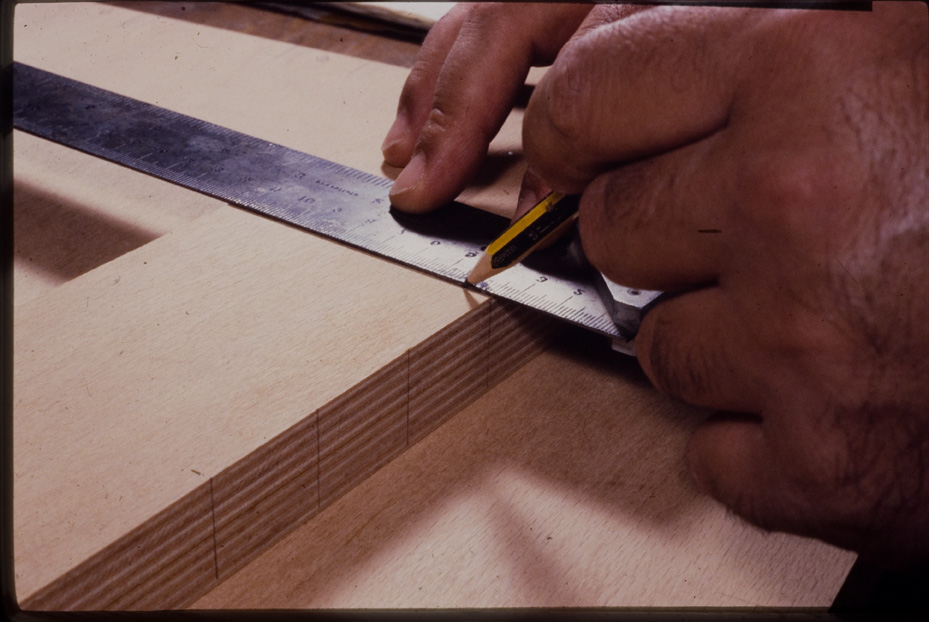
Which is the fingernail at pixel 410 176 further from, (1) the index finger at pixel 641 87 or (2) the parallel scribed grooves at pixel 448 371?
(1) the index finger at pixel 641 87

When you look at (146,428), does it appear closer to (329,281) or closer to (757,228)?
(329,281)

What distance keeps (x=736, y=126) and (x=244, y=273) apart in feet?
2.20

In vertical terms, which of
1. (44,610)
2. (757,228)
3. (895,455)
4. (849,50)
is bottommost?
(44,610)

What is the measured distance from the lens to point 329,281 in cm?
118

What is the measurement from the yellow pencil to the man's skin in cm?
10

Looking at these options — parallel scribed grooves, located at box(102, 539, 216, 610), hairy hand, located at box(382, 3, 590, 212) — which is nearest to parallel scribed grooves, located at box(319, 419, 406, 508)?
parallel scribed grooves, located at box(102, 539, 216, 610)

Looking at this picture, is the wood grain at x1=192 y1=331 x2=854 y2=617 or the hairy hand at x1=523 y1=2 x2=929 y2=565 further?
the wood grain at x1=192 y1=331 x2=854 y2=617

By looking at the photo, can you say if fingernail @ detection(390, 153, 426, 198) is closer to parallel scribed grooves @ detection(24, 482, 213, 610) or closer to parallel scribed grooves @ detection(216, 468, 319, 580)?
parallel scribed grooves @ detection(216, 468, 319, 580)

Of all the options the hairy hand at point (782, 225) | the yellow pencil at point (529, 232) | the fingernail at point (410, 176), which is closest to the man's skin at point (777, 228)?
the hairy hand at point (782, 225)

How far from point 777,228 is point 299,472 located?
55cm

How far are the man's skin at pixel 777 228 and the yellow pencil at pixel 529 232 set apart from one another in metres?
0.10

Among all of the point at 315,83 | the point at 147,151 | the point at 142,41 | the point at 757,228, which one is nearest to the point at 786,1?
the point at 757,228

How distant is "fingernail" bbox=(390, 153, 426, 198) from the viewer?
1.37 metres

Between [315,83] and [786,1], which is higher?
[786,1]
